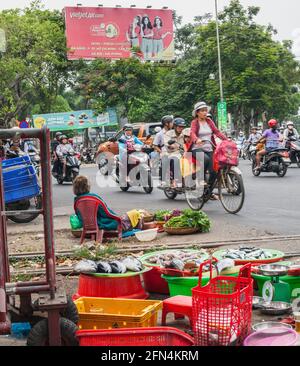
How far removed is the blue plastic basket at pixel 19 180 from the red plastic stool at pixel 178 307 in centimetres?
559

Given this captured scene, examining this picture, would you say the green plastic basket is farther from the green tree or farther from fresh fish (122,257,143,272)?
the green tree

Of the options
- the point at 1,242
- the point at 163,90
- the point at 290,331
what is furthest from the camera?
the point at 163,90

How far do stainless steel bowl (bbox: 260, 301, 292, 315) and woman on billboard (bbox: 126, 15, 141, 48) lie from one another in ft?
122

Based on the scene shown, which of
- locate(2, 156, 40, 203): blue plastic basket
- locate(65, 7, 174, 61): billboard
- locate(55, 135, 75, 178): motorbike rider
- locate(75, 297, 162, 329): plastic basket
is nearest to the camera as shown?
locate(75, 297, 162, 329): plastic basket

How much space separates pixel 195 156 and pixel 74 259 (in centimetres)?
420

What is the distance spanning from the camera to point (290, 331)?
383 cm

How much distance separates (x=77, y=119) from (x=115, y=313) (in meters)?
35.2

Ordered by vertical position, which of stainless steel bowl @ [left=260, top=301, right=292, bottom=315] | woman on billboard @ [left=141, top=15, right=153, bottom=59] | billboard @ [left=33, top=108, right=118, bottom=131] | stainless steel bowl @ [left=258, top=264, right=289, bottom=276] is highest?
woman on billboard @ [left=141, top=15, right=153, bottom=59]

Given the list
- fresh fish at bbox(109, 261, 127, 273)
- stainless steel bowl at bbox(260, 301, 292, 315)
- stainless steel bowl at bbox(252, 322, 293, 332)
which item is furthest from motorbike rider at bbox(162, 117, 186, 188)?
stainless steel bowl at bbox(252, 322, 293, 332)

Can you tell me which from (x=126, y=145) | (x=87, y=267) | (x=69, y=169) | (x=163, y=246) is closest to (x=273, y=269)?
(x=87, y=267)

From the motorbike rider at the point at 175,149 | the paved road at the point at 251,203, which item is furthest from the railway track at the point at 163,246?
the motorbike rider at the point at 175,149

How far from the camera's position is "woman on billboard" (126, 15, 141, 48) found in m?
40.7

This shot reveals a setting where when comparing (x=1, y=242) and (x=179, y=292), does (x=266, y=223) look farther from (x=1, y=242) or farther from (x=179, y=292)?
(x=1, y=242)
